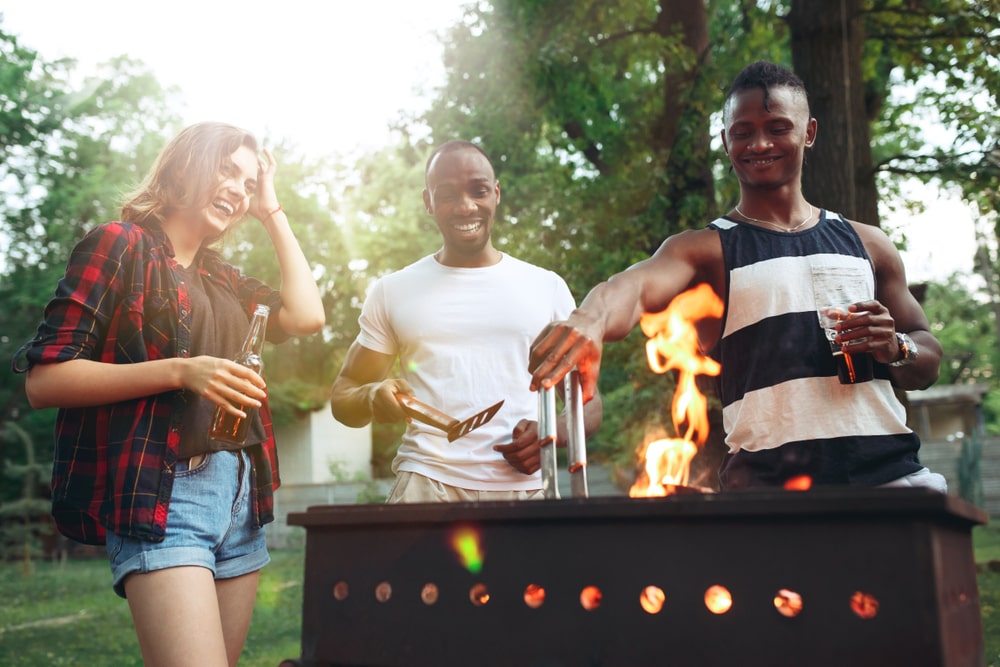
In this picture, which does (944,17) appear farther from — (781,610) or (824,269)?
(781,610)

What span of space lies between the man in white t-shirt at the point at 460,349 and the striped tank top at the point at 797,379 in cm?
73

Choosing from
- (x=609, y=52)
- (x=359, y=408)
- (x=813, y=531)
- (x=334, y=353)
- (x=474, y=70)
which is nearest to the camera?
(x=813, y=531)

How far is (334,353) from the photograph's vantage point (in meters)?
30.1

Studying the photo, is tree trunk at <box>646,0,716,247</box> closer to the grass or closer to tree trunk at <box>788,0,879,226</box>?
tree trunk at <box>788,0,879,226</box>

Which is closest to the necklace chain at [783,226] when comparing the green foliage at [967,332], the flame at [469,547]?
the flame at [469,547]

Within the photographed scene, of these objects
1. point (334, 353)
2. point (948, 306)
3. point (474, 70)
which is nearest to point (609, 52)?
point (474, 70)

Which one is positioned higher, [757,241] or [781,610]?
[757,241]

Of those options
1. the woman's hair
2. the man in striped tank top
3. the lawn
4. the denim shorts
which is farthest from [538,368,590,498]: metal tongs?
the lawn

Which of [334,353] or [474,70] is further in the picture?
[334,353]

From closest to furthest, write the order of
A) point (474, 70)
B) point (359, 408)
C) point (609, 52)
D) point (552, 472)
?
1. point (552, 472)
2. point (359, 408)
3. point (609, 52)
4. point (474, 70)

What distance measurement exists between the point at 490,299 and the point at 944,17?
26.2ft

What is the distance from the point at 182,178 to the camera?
2533mm

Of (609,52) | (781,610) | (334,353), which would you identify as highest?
(609,52)

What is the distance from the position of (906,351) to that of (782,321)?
29 centimetres
